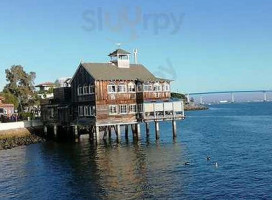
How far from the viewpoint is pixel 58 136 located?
83.4 meters

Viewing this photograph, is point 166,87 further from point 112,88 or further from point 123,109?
point 112,88

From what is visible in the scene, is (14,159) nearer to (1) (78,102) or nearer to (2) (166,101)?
(1) (78,102)

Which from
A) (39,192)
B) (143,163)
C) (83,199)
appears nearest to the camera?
(83,199)

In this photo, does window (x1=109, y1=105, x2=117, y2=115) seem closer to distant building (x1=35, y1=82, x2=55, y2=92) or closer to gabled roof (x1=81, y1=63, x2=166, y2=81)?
gabled roof (x1=81, y1=63, x2=166, y2=81)

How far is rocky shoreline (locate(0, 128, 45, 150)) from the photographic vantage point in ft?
242

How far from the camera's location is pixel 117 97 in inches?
2800

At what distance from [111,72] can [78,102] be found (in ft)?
27.6

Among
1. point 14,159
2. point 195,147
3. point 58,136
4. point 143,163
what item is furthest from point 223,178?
point 58,136

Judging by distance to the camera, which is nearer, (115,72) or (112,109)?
(112,109)

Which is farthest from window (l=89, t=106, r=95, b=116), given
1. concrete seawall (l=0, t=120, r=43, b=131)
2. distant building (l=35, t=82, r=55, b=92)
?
distant building (l=35, t=82, r=55, b=92)

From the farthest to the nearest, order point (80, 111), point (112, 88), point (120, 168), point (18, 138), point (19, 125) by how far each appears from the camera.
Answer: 1. point (19, 125)
2. point (18, 138)
3. point (80, 111)
4. point (112, 88)
5. point (120, 168)

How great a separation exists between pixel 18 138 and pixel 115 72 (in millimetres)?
22588

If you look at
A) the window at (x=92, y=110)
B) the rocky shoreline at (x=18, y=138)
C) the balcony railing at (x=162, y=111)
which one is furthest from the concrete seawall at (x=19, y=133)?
the balcony railing at (x=162, y=111)

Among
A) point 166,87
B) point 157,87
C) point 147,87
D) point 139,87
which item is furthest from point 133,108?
point 166,87
